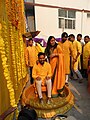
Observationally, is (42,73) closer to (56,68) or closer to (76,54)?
(56,68)

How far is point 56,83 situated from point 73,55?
1865 mm

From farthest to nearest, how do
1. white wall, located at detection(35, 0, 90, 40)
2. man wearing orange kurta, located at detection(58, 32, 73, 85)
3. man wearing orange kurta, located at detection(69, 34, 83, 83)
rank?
white wall, located at detection(35, 0, 90, 40) → man wearing orange kurta, located at detection(69, 34, 83, 83) → man wearing orange kurta, located at detection(58, 32, 73, 85)

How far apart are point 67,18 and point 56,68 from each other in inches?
401

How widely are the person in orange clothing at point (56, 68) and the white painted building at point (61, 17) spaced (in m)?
8.54

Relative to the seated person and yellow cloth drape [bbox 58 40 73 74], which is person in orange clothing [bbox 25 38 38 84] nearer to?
yellow cloth drape [bbox 58 40 73 74]

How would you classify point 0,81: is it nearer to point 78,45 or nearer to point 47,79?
point 47,79

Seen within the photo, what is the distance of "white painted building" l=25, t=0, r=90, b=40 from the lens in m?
13.4

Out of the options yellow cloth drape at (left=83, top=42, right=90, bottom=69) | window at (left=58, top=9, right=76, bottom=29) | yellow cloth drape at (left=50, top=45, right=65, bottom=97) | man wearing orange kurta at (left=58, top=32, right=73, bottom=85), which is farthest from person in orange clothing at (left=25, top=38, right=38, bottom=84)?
window at (left=58, top=9, right=76, bottom=29)

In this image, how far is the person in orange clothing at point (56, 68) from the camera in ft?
16.1

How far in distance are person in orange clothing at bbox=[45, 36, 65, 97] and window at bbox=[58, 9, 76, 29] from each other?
9.56m

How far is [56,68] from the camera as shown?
4977 millimetres

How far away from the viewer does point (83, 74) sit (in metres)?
7.07

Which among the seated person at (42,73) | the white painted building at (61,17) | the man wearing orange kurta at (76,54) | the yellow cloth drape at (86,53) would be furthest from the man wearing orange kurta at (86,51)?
the white painted building at (61,17)

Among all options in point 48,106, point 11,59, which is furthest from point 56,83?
point 11,59
